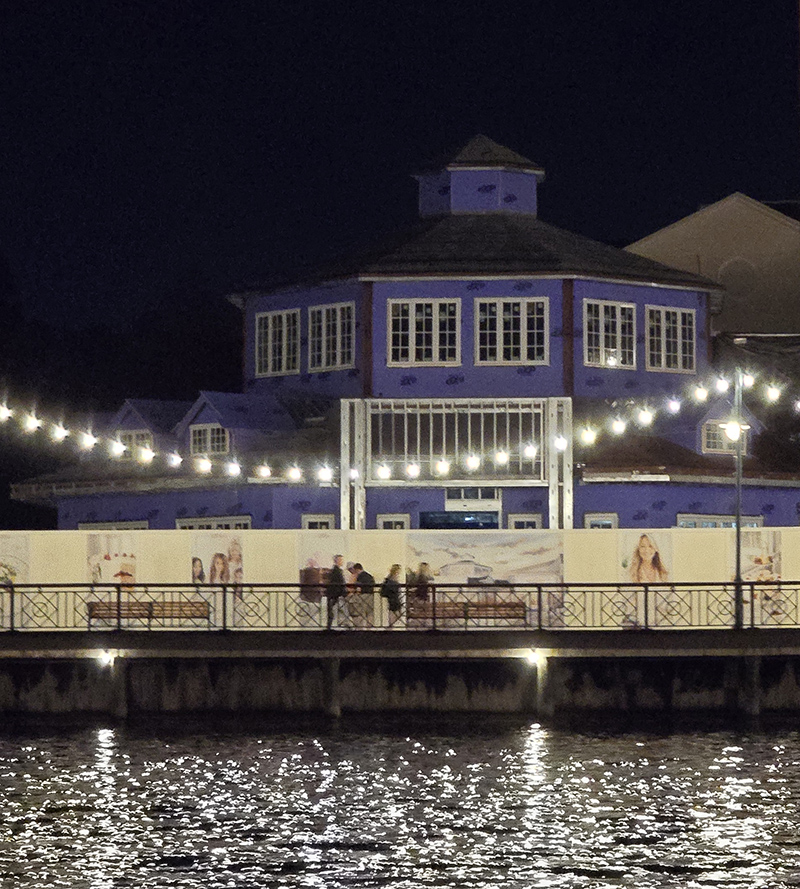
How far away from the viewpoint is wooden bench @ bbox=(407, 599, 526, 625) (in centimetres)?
5012

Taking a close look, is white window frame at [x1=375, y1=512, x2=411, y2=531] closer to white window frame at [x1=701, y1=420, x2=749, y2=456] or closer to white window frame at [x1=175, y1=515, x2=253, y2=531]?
white window frame at [x1=175, y1=515, x2=253, y2=531]

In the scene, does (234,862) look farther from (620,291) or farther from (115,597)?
(620,291)

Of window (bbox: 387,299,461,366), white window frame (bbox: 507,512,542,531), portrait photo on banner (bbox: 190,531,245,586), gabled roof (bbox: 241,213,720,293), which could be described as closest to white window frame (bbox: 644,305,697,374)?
gabled roof (bbox: 241,213,720,293)

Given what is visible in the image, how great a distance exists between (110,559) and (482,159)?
21.9 meters

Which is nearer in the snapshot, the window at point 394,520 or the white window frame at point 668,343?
the window at point 394,520

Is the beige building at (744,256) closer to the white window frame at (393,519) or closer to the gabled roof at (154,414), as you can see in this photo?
the gabled roof at (154,414)

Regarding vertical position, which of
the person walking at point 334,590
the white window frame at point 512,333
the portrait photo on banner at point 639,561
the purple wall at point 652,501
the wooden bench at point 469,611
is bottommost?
the wooden bench at point 469,611

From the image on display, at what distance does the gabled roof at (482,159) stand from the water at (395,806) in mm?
23650

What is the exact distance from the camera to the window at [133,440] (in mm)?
65625

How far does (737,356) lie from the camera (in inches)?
2680

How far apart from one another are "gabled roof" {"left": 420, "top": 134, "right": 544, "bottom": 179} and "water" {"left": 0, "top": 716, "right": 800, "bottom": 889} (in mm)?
23650

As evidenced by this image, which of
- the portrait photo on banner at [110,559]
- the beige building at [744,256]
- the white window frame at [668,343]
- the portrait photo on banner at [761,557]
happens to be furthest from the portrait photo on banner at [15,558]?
the beige building at [744,256]

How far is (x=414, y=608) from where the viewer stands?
50562mm

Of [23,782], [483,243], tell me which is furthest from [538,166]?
[23,782]
